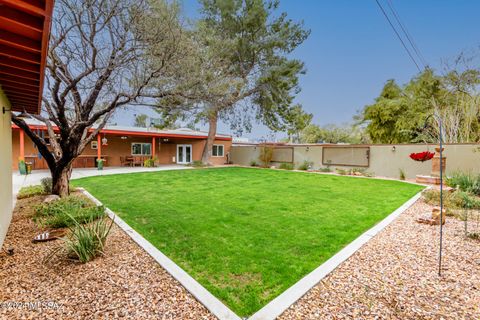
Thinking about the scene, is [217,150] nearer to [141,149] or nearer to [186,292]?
[141,149]

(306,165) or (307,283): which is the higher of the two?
(306,165)

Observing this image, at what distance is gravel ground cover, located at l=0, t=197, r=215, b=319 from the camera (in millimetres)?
1965

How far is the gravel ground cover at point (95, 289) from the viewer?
1.96m

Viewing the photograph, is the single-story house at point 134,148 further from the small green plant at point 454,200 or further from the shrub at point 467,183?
the shrub at point 467,183

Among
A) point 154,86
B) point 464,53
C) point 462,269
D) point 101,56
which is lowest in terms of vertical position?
point 462,269

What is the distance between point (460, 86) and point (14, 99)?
20763 mm

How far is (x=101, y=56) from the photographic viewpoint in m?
4.91

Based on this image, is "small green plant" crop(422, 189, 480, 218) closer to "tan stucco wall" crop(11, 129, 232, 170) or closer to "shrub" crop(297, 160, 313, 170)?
"shrub" crop(297, 160, 313, 170)

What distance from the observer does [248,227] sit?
4102 millimetres

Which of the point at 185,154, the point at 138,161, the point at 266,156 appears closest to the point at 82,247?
the point at 138,161

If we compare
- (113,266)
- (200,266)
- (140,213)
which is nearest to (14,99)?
(140,213)

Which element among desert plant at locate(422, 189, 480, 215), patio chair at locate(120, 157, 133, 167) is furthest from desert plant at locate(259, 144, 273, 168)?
desert plant at locate(422, 189, 480, 215)

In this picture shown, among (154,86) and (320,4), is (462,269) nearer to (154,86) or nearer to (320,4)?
(154,86)

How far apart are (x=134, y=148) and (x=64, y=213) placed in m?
14.1
